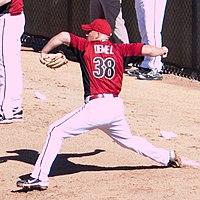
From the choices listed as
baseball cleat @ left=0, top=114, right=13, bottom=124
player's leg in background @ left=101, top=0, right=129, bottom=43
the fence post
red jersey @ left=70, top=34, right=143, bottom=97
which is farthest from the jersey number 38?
player's leg in background @ left=101, top=0, right=129, bottom=43

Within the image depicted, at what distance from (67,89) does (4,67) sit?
6.77 ft

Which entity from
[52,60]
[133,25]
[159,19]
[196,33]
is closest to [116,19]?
[133,25]

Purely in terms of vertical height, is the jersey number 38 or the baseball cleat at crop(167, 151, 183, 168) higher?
the jersey number 38

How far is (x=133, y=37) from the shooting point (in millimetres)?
13680

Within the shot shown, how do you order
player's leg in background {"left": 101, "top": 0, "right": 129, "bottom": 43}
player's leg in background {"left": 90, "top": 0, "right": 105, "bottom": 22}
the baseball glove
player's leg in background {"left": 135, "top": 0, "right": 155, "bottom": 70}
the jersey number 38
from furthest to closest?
player's leg in background {"left": 90, "top": 0, "right": 105, "bottom": 22}
player's leg in background {"left": 101, "top": 0, "right": 129, "bottom": 43}
player's leg in background {"left": 135, "top": 0, "right": 155, "bottom": 70}
the baseball glove
the jersey number 38

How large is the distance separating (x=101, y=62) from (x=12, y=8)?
98.9 inches

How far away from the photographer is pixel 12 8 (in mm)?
9766

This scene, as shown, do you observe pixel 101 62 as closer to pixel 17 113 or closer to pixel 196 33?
pixel 17 113

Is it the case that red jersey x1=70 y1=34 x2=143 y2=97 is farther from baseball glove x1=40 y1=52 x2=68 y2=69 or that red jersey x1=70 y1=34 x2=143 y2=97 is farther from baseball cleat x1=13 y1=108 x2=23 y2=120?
baseball cleat x1=13 y1=108 x2=23 y2=120

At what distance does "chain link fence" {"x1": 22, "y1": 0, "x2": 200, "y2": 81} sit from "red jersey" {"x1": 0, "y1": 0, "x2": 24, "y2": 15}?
141 inches

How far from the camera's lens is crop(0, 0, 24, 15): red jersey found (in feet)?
31.9

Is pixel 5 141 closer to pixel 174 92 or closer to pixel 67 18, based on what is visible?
pixel 174 92

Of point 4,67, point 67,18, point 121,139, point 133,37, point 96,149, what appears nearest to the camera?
point 121,139

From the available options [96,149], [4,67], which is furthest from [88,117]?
[4,67]
